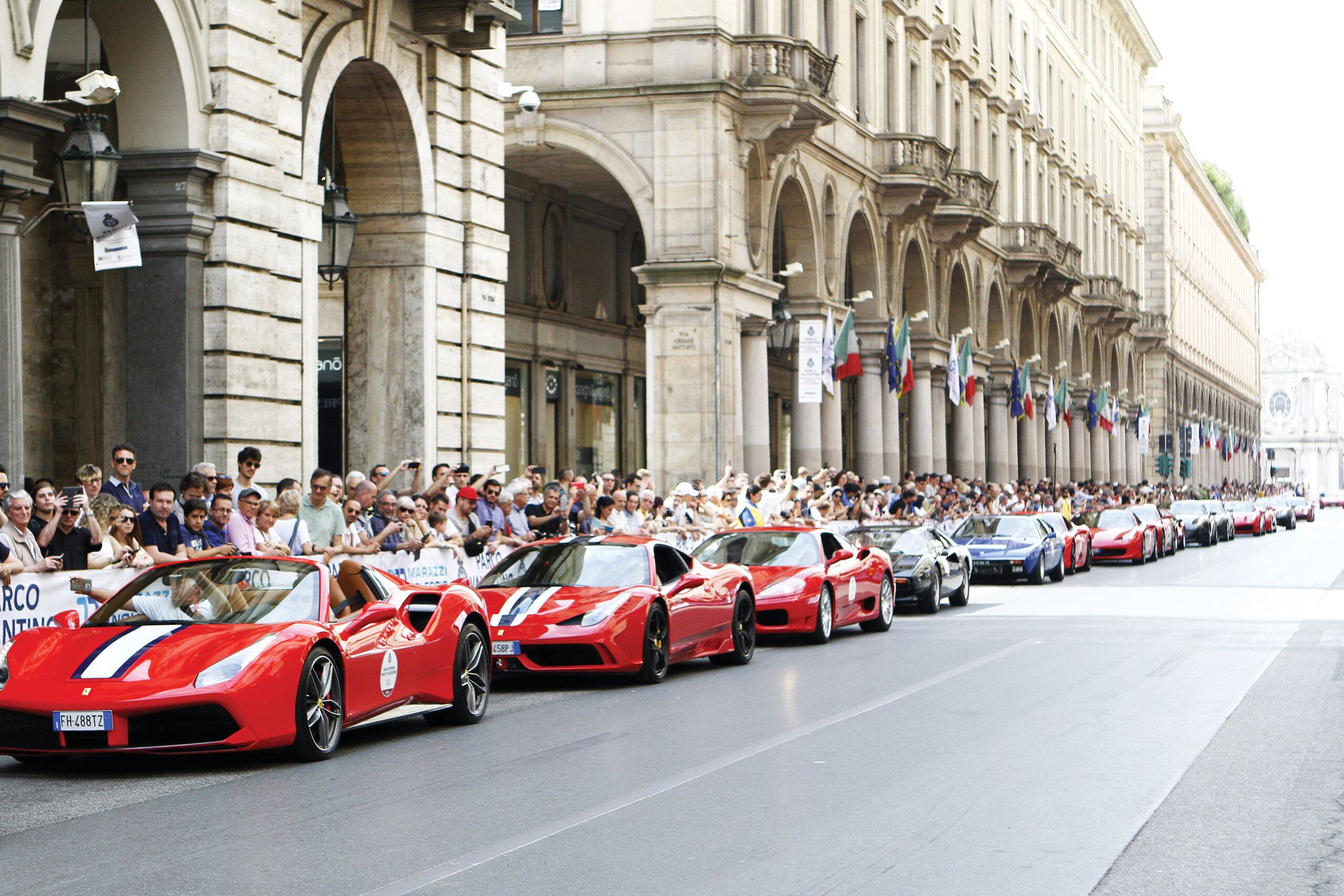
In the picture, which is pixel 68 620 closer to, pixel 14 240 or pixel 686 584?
pixel 14 240

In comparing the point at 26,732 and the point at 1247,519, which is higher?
the point at 1247,519

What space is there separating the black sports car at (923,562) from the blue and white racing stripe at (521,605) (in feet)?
27.4

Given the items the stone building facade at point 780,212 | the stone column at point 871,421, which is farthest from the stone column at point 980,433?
the stone column at point 871,421

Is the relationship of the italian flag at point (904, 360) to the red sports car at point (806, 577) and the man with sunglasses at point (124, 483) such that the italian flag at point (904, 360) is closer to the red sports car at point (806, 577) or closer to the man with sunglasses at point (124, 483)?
the red sports car at point (806, 577)

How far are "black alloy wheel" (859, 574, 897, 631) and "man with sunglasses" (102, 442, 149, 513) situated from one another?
9089mm

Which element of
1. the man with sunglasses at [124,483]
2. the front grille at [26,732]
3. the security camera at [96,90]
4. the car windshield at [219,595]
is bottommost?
the front grille at [26,732]

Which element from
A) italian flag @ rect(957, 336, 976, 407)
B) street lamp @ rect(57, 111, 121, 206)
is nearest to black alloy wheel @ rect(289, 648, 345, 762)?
street lamp @ rect(57, 111, 121, 206)

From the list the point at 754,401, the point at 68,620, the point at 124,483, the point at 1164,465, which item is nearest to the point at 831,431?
the point at 754,401

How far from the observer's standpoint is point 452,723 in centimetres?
1265

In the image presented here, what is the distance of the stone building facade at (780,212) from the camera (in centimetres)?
3369

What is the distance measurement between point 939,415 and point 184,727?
42.4 meters

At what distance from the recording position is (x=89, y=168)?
15.9 meters

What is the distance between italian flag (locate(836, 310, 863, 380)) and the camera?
3788 cm

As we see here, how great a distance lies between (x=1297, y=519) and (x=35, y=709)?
339ft
